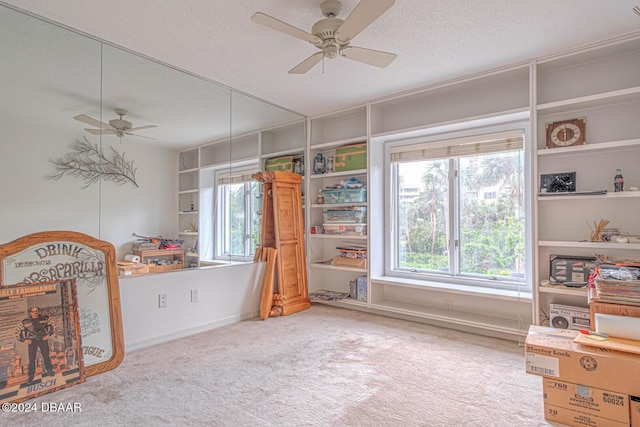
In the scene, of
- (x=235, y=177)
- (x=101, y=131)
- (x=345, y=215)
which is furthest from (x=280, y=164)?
(x=101, y=131)

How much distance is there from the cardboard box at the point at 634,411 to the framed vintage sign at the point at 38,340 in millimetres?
3316

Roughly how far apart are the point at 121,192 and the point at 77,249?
57 centimetres

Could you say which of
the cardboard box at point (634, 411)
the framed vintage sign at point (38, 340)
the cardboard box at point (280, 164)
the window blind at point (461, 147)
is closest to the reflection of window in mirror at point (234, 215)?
the cardboard box at point (280, 164)

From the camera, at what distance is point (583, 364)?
5.98ft

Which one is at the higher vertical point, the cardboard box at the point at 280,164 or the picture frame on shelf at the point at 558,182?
the cardboard box at the point at 280,164

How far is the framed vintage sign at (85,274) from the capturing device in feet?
7.75

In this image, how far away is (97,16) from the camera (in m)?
2.38

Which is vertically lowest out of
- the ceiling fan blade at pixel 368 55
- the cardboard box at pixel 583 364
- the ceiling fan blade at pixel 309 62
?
the cardboard box at pixel 583 364

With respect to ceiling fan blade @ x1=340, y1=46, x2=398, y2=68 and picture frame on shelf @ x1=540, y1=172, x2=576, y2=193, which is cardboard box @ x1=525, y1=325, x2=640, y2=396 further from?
ceiling fan blade @ x1=340, y1=46, x2=398, y2=68

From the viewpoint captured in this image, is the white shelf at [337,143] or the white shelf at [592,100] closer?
the white shelf at [592,100]

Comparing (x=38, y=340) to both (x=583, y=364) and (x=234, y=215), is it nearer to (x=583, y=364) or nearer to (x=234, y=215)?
(x=234, y=215)

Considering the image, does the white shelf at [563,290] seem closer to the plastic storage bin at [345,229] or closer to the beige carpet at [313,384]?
the beige carpet at [313,384]

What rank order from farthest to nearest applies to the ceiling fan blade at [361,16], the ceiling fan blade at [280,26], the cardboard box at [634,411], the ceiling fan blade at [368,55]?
the ceiling fan blade at [368,55] < the ceiling fan blade at [280,26] < the ceiling fan blade at [361,16] < the cardboard box at [634,411]

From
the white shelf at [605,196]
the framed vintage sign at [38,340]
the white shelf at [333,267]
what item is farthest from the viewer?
the white shelf at [333,267]
